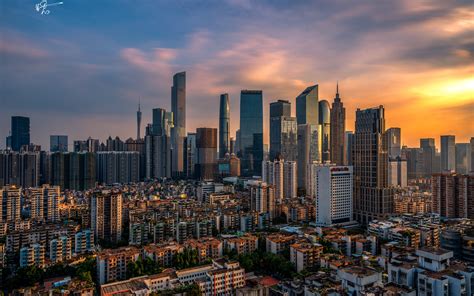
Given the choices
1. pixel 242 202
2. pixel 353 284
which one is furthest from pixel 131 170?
pixel 353 284

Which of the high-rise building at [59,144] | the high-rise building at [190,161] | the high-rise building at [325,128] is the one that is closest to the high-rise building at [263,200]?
the high-rise building at [59,144]

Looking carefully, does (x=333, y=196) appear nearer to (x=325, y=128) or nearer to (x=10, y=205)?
(x=10, y=205)

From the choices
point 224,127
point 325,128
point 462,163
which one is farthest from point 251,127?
point 462,163

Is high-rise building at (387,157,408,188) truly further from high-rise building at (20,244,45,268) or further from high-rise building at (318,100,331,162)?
high-rise building at (20,244,45,268)

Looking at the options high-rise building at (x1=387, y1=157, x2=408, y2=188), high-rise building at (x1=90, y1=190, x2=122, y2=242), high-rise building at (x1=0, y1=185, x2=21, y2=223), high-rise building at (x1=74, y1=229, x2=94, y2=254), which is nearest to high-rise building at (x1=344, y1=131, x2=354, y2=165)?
high-rise building at (x1=387, y1=157, x2=408, y2=188)

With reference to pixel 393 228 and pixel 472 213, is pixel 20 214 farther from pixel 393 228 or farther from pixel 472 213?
pixel 472 213

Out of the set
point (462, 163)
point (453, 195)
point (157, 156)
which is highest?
point (157, 156)

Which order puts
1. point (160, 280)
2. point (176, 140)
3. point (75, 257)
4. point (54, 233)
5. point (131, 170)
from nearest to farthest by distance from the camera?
point (160, 280), point (75, 257), point (54, 233), point (131, 170), point (176, 140)
